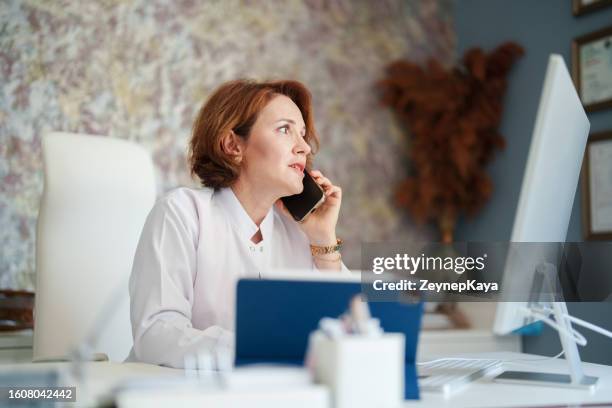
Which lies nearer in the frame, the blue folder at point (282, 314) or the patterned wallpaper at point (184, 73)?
the blue folder at point (282, 314)

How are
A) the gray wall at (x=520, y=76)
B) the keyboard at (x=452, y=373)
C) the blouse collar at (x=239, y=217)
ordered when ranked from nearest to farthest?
the keyboard at (x=452, y=373)
the blouse collar at (x=239, y=217)
the gray wall at (x=520, y=76)

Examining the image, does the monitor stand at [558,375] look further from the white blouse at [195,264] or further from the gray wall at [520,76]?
the gray wall at [520,76]

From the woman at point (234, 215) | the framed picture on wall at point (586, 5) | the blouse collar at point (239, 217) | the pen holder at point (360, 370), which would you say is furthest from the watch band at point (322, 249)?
the framed picture on wall at point (586, 5)

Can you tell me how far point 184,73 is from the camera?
3.16 m

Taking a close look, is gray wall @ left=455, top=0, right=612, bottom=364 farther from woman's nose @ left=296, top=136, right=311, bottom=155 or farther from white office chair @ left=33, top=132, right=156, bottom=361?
white office chair @ left=33, top=132, right=156, bottom=361

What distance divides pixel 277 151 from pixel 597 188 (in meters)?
1.55

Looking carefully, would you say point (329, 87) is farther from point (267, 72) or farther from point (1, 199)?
point (1, 199)

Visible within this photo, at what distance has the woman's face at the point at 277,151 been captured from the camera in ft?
5.98

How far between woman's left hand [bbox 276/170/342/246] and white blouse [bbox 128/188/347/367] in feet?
0.16

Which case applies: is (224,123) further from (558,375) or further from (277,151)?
(558,375)

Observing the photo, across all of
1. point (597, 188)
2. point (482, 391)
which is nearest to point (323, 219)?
point (482, 391)

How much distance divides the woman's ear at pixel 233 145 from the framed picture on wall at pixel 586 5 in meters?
1.77

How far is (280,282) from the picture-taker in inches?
37.1

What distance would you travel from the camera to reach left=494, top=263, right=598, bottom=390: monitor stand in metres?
1.19
